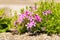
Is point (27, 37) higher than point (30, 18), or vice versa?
point (30, 18)

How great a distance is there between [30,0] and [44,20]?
712cm

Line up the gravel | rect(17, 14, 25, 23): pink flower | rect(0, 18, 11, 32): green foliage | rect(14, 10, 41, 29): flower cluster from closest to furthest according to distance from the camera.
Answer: the gravel → rect(14, 10, 41, 29): flower cluster → rect(17, 14, 25, 23): pink flower → rect(0, 18, 11, 32): green foliage

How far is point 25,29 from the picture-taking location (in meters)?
5.70

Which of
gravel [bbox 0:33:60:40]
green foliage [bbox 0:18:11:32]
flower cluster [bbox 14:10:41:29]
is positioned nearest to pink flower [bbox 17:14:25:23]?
flower cluster [bbox 14:10:41:29]

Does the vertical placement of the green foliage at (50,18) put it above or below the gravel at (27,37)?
above

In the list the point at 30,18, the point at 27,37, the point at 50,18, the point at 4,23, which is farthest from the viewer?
the point at 4,23

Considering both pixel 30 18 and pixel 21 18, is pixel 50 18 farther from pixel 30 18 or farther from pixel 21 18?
pixel 21 18

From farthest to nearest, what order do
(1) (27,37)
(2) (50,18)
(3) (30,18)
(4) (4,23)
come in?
1. (4) (4,23)
2. (2) (50,18)
3. (3) (30,18)
4. (1) (27,37)

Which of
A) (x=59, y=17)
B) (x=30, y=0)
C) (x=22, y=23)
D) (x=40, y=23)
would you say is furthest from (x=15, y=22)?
(x=30, y=0)

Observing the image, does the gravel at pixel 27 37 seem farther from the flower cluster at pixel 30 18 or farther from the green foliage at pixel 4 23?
the green foliage at pixel 4 23

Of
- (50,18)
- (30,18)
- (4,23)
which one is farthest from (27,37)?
(4,23)

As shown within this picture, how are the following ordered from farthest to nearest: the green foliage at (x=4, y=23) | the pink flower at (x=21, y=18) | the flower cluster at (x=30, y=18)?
1. the green foliage at (x=4, y=23)
2. the pink flower at (x=21, y=18)
3. the flower cluster at (x=30, y=18)

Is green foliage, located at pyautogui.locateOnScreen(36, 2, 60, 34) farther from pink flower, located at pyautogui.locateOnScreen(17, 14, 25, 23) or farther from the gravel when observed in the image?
pink flower, located at pyautogui.locateOnScreen(17, 14, 25, 23)

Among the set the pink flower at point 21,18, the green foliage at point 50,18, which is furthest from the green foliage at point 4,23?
the green foliage at point 50,18
